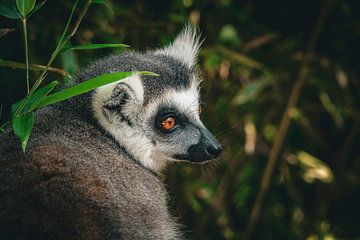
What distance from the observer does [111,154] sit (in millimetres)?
3398

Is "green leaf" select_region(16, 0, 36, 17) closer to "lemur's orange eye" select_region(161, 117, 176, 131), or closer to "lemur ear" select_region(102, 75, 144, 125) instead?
"lemur ear" select_region(102, 75, 144, 125)

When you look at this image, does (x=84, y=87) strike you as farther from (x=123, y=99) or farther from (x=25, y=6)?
(x=123, y=99)

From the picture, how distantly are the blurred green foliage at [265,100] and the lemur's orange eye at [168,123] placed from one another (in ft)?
4.14

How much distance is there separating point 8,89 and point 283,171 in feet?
8.70

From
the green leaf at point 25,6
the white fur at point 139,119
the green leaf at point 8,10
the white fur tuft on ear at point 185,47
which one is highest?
the white fur tuft on ear at point 185,47

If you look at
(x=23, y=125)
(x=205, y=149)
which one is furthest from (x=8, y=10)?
(x=205, y=149)

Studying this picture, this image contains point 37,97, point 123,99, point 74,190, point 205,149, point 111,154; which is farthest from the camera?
point 205,149

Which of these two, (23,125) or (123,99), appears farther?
(123,99)

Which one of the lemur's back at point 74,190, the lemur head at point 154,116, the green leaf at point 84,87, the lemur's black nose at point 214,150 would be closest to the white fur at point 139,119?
the lemur head at point 154,116

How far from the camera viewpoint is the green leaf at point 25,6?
9.77 ft

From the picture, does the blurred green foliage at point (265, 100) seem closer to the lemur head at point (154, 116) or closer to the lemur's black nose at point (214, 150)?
the lemur head at point (154, 116)

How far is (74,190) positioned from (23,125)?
Result: 0.37 meters

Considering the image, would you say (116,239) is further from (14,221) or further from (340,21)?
(340,21)

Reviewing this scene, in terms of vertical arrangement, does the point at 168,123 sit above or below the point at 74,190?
above
